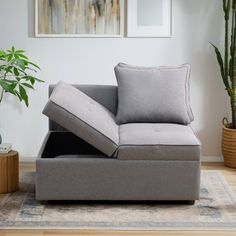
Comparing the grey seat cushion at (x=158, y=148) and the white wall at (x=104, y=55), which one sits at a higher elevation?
the white wall at (x=104, y=55)

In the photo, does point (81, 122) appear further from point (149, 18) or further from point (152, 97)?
point (149, 18)

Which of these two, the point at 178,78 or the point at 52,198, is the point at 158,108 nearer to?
the point at 178,78

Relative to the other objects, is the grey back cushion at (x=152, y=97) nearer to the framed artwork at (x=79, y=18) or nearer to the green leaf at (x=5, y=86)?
→ the framed artwork at (x=79, y=18)

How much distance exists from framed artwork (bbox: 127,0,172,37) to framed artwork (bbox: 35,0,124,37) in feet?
0.29

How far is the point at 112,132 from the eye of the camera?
4.49 m

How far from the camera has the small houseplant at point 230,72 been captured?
537 centimetres

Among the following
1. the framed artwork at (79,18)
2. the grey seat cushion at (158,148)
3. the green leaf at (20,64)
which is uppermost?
the framed artwork at (79,18)

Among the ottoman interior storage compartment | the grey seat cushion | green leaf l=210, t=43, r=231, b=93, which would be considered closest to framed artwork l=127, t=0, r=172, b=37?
green leaf l=210, t=43, r=231, b=93

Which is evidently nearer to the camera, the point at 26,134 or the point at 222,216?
the point at 222,216

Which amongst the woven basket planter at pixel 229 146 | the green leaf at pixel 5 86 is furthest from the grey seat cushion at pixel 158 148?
the woven basket planter at pixel 229 146

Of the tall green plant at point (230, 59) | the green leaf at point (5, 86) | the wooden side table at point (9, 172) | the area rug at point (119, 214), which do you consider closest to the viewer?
the area rug at point (119, 214)

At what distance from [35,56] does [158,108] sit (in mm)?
1285

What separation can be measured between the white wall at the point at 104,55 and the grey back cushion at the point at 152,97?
57 cm

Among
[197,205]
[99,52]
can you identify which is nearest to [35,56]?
[99,52]
